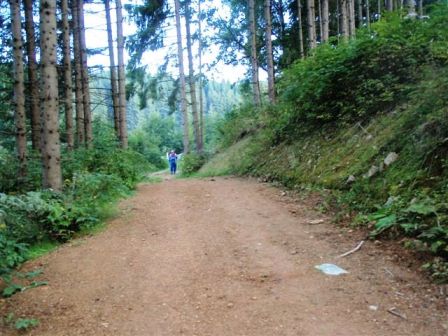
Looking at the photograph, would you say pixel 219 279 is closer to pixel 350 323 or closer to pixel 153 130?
pixel 350 323

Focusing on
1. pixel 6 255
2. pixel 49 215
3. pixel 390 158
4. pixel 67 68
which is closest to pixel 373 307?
pixel 390 158

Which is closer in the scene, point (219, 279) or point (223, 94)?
point (219, 279)

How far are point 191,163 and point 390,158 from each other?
14.7 meters

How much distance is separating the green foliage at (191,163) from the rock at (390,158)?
14287 mm

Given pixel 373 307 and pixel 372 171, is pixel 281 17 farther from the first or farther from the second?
pixel 373 307

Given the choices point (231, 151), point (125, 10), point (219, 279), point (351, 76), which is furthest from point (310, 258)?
point (125, 10)

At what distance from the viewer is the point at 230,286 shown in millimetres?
4039

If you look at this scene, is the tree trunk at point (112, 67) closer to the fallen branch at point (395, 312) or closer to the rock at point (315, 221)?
the rock at point (315, 221)

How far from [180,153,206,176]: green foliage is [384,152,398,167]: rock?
14287mm

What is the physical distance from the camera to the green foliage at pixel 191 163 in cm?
2003

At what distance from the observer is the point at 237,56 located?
25.7 metres

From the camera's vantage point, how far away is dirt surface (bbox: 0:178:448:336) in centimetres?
329

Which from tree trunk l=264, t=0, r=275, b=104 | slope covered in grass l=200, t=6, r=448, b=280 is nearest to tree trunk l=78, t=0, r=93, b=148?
slope covered in grass l=200, t=6, r=448, b=280

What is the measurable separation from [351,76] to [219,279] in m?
6.77
